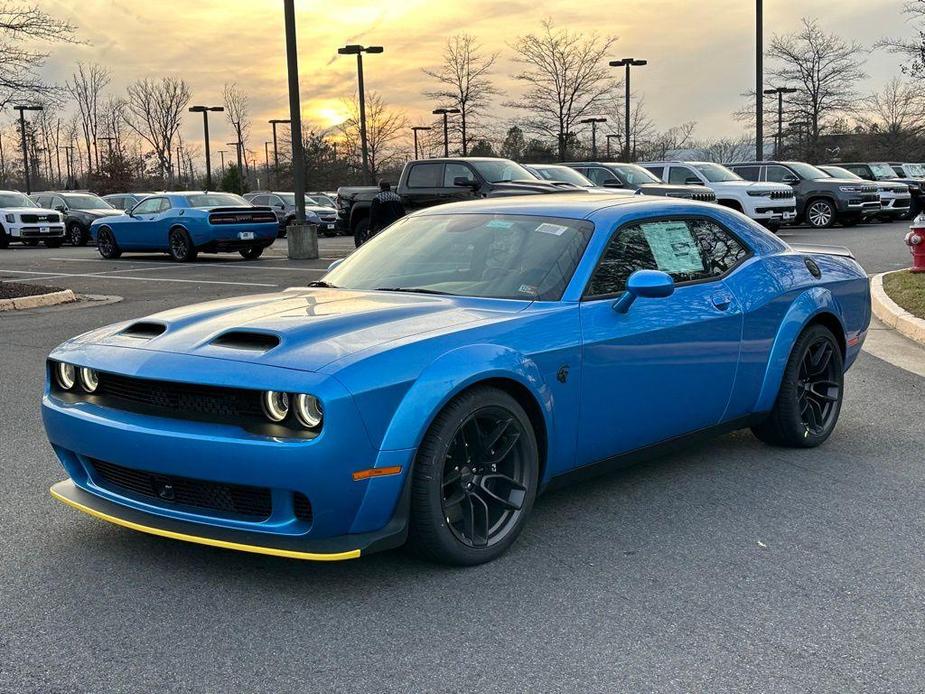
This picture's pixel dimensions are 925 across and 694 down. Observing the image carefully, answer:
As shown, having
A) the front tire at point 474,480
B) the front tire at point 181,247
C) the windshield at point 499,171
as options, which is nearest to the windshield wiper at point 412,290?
the front tire at point 474,480

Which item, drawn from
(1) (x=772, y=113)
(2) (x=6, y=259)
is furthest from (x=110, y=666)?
(1) (x=772, y=113)

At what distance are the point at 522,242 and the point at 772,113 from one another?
5502cm

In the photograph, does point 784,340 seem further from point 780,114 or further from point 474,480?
point 780,114

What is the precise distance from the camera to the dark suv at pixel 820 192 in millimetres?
27016

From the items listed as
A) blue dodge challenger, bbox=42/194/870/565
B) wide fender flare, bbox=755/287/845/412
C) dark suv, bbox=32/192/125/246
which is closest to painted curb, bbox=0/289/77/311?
blue dodge challenger, bbox=42/194/870/565

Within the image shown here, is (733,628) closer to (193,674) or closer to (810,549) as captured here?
(810,549)

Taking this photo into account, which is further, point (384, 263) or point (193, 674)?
point (384, 263)

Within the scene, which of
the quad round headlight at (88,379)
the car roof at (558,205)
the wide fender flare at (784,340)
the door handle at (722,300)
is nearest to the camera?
Result: the quad round headlight at (88,379)

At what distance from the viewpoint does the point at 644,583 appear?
12.5 feet

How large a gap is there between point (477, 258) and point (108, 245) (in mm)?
20251

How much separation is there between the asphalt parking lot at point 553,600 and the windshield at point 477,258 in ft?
3.49

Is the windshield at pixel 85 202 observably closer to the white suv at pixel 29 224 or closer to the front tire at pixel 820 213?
the white suv at pixel 29 224

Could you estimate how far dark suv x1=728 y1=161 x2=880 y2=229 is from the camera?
88.6 feet

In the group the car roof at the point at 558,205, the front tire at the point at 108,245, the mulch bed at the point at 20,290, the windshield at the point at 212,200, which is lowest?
the mulch bed at the point at 20,290
